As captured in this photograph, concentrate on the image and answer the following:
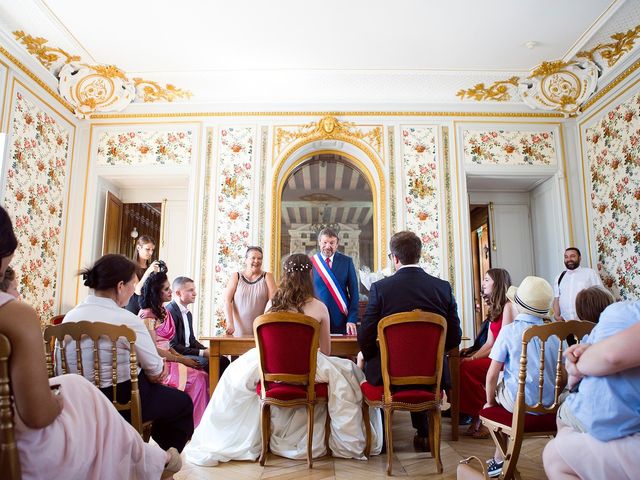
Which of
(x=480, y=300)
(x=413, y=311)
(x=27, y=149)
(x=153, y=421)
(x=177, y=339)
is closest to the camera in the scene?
(x=153, y=421)

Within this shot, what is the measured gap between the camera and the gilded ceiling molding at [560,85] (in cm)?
461

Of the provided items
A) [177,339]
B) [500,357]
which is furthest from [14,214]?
[500,357]

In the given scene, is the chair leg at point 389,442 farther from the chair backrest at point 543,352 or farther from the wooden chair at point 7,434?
the wooden chair at point 7,434

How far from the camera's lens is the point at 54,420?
3.76 ft

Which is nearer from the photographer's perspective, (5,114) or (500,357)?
(500,357)

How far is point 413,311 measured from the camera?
7.47 feet

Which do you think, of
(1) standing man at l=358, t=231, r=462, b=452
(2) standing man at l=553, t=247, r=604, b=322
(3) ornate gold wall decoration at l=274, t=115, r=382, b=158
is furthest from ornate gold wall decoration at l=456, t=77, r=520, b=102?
(1) standing man at l=358, t=231, r=462, b=452

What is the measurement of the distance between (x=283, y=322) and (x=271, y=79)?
139 inches

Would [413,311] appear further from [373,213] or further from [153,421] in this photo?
[373,213]

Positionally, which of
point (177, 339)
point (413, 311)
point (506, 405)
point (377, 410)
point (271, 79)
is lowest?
point (377, 410)

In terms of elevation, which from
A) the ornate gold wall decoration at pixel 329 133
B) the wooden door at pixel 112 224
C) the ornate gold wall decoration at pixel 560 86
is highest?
the ornate gold wall decoration at pixel 560 86

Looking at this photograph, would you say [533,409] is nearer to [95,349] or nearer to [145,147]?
[95,349]

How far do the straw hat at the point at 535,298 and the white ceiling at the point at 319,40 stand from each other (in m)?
2.87

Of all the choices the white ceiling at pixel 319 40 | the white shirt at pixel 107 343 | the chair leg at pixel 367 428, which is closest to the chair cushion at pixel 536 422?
the chair leg at pixel 367 428
